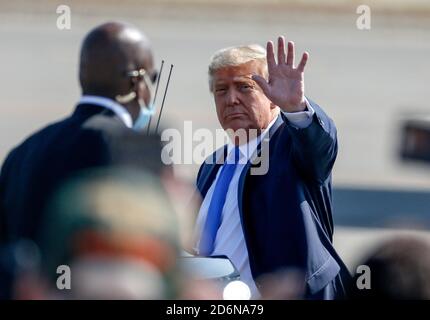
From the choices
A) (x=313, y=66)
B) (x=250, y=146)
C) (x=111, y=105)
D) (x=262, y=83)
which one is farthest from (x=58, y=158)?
(x=313, y=66)

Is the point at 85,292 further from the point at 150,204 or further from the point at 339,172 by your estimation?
the point at 339,172

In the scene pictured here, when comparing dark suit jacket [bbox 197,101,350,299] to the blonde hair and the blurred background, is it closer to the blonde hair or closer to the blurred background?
the blonde hair

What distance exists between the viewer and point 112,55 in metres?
3.06

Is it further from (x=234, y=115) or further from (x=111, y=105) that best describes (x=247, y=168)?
(x=111, y=105)

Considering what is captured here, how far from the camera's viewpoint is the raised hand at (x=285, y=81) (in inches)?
135

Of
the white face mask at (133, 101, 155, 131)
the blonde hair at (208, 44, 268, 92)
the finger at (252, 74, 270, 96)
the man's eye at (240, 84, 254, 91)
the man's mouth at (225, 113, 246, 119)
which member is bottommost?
the man's mouth at (225, 113, 246, 119)

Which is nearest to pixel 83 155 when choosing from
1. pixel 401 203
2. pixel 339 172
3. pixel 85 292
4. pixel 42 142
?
pixel 42 142

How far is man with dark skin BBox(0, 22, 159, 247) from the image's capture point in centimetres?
291

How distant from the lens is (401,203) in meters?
9.10

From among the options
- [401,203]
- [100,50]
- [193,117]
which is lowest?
[401,203]

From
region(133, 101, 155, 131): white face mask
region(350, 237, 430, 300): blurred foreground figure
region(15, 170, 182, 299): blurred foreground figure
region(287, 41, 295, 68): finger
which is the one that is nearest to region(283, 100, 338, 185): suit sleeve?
region(287, 41, 295, 68): finger

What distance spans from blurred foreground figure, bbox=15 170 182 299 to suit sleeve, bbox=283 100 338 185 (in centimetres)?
82

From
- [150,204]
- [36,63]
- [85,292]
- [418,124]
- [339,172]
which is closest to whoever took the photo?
[85,292]
